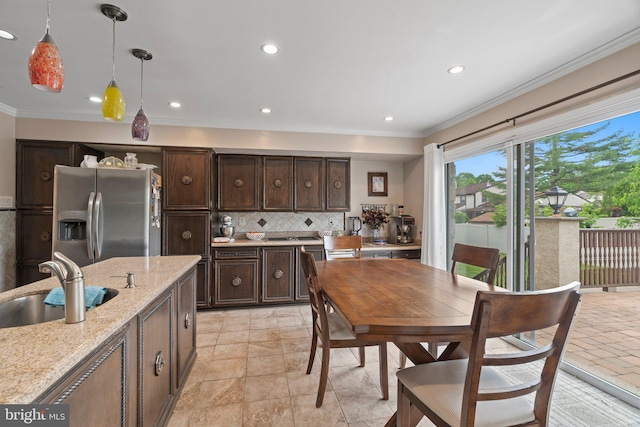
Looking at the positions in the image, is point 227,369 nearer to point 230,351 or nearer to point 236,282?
point 230,351

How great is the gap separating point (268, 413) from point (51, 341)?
141 centimetres

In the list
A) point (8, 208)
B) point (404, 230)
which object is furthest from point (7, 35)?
point (404, 230)

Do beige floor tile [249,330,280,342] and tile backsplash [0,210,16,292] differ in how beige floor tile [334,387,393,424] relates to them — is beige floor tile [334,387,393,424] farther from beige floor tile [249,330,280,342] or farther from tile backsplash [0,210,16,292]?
tile backsplash [0,210,16,292]

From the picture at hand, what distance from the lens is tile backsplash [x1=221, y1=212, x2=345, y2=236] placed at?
4.38 m

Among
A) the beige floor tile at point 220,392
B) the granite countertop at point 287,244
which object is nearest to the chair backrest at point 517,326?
the beige floor tile at point 220,392

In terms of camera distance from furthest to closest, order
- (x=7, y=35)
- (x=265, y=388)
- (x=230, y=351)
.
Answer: (x=230, y=351)
(x=265, y=388)
(x=7, y=35)

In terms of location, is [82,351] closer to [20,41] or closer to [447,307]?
[447,307]

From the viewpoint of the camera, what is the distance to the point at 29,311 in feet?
4.51

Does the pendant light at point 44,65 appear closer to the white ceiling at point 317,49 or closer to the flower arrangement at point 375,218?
the white ceiling at point 317,49

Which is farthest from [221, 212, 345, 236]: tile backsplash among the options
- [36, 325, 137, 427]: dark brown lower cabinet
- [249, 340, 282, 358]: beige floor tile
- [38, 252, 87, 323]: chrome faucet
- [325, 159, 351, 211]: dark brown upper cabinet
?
[38, 252, 87, 323]: chrome faucet

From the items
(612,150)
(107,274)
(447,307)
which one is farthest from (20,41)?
(612,150)

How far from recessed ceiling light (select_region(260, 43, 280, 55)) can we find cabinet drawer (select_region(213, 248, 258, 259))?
245 cm

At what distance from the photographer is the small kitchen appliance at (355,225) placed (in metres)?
4.59

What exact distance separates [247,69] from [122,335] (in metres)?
2.13
